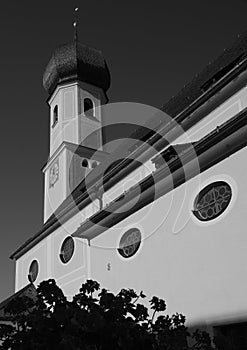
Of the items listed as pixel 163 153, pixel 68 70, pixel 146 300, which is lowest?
pixel 146 300

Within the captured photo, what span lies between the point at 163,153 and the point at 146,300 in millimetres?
3893

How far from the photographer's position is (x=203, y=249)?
7.96m

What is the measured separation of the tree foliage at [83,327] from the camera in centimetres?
444

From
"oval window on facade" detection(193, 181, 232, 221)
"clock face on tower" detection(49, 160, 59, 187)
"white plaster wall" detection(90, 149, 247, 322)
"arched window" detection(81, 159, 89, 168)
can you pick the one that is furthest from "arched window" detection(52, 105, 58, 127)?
"oval window on facade" detection(193, 181, 232, 221)

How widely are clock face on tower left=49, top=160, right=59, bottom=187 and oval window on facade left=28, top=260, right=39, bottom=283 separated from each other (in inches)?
144

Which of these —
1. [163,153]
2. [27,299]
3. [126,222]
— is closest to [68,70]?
[163,153]

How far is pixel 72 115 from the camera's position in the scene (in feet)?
68.0

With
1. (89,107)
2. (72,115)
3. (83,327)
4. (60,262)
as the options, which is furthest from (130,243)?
(89,107)

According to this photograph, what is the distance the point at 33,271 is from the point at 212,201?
1143 cm

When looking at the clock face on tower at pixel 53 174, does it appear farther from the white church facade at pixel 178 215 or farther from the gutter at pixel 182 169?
the gutter at pixel 182 169

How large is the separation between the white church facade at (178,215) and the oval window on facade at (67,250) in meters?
0.04

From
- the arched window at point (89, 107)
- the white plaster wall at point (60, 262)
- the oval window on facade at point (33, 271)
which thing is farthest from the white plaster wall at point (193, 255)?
the arched window at point (89, 107)

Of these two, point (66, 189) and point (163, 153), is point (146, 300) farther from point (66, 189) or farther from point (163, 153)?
point (66, 189)

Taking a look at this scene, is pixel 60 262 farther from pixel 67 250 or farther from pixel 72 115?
pixel 72 115
